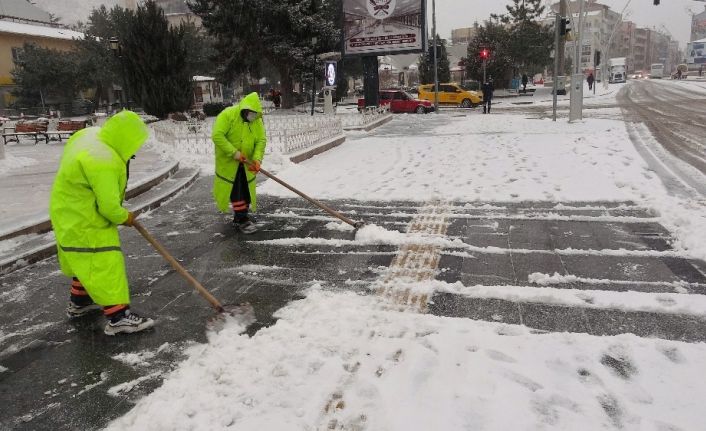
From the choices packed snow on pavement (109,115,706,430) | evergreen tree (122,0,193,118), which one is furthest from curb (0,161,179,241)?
evergreen tree (122,0,193,118)

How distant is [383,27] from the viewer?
67.6ft

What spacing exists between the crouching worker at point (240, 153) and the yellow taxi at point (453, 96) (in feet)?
77.4

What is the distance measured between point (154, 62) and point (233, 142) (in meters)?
16.0

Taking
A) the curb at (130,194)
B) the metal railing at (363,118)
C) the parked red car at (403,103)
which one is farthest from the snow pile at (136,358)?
the parked red car at (403,103)

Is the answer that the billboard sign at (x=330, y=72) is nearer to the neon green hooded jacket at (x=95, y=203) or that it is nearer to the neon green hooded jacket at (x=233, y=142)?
the neon green hooded jacket at (x=233, y=142)

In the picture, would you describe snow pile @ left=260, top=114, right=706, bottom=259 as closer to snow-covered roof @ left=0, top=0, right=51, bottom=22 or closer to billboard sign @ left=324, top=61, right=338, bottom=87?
billboard sign @ left=324, top=61, right=338, bottom=87

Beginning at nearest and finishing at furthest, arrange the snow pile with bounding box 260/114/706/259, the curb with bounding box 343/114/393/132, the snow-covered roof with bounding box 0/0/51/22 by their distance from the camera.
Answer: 1. the snow pile with bounding box 260/114/706/259
2. the curb with bounding box 343/114/393/132
3. the snow-covered roof with bounding box 0/0/51/22

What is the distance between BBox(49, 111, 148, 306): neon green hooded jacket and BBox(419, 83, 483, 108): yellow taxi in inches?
1037

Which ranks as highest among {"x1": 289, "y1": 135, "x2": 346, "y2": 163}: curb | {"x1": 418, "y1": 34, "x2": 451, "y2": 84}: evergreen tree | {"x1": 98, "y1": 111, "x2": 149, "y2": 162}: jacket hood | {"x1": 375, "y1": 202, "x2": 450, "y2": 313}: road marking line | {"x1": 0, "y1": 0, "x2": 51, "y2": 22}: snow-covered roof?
{"x1": 0, "y1": 0, "x2": 51, "y2": 22}: snow-covered roof

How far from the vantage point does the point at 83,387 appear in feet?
9.49

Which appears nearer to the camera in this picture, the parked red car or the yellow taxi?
the parked red car

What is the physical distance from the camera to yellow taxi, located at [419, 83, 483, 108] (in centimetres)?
2844

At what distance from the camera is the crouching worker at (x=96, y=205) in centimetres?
322

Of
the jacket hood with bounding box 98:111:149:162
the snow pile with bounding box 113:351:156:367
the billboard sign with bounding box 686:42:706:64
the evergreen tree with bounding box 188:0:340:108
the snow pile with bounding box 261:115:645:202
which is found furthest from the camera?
the billboard sign with bounding box 686:42:706:64
